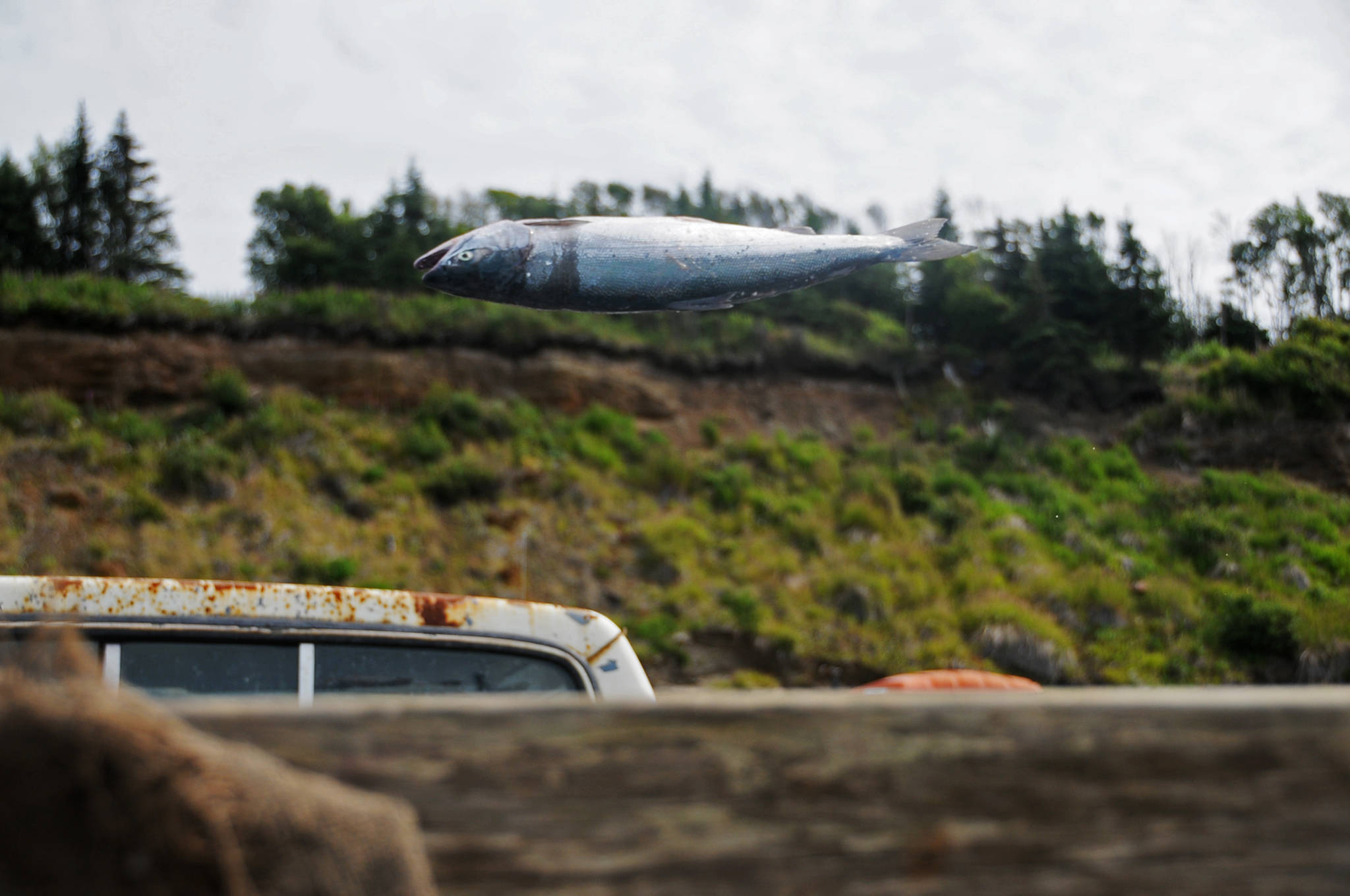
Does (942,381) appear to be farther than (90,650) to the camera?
Yes

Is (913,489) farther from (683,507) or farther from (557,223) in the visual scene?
(557,223)

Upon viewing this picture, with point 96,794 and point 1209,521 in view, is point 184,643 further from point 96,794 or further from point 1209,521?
point 1209,521

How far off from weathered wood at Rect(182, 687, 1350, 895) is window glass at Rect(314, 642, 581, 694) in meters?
1.69

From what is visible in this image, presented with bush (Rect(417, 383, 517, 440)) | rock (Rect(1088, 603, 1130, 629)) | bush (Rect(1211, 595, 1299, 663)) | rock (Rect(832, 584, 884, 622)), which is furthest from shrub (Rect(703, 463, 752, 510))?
bush (Rect(1211, 595, 1299, 663))

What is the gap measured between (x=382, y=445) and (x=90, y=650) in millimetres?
15059

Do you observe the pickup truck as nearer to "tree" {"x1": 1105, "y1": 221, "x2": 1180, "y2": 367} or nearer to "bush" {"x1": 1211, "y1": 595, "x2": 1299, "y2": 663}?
"bush" {"x1": 1211, "y1": 595, "x2": 1299, "y2": 663}

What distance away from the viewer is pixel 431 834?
986 mm

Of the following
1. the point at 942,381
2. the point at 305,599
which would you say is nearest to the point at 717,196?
the point at 942,381

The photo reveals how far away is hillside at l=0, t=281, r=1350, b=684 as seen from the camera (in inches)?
551

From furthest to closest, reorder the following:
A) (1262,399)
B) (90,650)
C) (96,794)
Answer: (1262,399) < (90,650) < (96,794)

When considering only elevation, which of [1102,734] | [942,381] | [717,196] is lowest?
[1102,734]

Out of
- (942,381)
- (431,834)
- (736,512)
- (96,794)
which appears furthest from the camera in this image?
(942,381)

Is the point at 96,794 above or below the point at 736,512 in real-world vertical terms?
above

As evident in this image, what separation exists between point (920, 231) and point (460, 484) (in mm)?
14718
